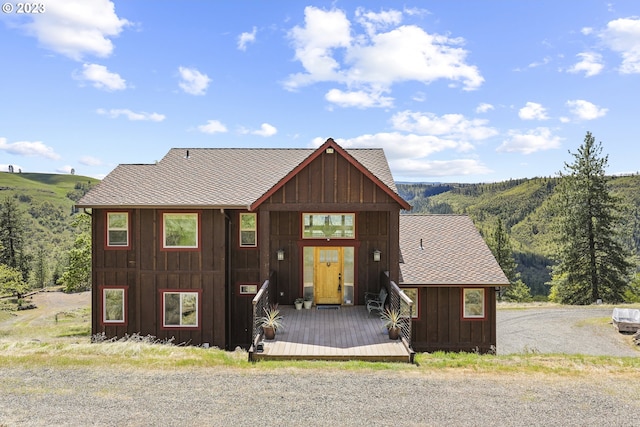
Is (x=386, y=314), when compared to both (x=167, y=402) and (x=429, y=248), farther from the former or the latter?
(x=167, y=402)

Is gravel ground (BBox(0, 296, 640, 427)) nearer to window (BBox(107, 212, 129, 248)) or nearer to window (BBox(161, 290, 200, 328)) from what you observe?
window (BBox(161, 290, 200, 328))

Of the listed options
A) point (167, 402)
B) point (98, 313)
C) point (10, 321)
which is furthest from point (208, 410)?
point (10, 321)

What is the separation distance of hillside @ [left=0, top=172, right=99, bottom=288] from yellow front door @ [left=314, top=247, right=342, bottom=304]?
174 ft

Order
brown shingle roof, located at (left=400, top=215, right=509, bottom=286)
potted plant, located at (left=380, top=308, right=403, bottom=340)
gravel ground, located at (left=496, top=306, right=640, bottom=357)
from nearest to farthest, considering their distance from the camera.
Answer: potted plant, located at (left=380, top=308, right=403, bottom=340) < brown shingle roof, located at (left=400, top=215, right=509, bottom=286) < gravel ground, located at (left=496, top=306, right=640, bottom=357)

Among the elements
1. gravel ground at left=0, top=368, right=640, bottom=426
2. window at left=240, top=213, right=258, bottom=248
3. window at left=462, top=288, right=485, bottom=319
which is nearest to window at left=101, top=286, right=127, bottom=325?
window at left=240, top=213, right=258, bottom=248

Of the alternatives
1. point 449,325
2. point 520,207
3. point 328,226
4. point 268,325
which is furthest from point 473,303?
point 520,207

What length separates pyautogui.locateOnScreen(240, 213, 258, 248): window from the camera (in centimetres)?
1441

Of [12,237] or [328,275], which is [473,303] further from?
[12,237]

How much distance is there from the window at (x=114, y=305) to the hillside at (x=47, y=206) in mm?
49026

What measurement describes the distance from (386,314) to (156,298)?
7.57 m

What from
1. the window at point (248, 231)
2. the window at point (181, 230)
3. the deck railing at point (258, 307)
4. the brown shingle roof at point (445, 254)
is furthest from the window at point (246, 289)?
the brown shingle roof at point (445, 254)

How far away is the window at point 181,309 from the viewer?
13.9 metres

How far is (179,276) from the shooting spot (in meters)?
13.8

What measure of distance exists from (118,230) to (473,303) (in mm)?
12146
